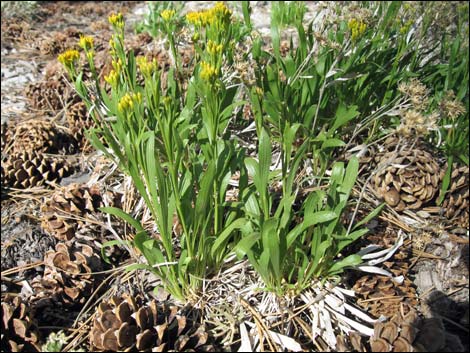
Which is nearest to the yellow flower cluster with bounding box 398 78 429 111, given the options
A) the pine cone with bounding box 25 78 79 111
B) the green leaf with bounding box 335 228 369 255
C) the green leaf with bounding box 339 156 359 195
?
the green leaf with bounding box 339 156 359 195

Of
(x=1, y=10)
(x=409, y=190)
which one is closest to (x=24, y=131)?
(x=409, y=190)

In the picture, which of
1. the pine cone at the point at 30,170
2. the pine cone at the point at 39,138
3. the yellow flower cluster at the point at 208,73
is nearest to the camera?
the yellow flower cluster at the point at 208,73

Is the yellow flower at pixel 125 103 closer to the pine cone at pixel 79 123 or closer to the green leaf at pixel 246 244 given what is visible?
the green leaf at pixel 246 244

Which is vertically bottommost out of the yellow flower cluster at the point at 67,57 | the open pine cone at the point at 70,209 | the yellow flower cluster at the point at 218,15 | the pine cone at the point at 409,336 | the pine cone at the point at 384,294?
the pine cone at the point at 384,294

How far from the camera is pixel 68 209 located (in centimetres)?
233

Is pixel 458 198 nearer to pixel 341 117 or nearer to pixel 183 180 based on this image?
pixel 341 117

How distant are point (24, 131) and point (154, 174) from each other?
69.9 inches

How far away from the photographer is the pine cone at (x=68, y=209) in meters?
2.26

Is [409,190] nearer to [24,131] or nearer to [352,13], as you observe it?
[352,13]

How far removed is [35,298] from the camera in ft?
6.28

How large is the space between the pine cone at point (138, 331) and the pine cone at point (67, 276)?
329mm

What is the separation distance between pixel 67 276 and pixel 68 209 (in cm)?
48

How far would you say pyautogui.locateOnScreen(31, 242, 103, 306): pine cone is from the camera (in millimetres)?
1928

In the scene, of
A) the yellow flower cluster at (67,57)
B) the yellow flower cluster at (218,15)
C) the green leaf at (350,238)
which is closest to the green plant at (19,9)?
the yellow flower cluster at (67,57)
